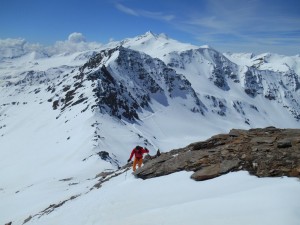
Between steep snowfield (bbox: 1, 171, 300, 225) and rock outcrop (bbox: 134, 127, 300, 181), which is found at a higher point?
rock outcrop (bbox: 134, 127, 300, 181)

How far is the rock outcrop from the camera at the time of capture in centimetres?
1681

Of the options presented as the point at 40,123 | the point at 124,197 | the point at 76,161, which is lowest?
the point at 124,197

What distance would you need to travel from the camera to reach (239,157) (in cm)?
1886

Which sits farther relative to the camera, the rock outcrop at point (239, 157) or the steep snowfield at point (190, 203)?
the rock outcrop at point (239, 157)

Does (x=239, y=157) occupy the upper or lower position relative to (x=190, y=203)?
upper

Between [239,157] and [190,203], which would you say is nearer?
[190,203]

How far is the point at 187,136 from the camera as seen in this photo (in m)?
186

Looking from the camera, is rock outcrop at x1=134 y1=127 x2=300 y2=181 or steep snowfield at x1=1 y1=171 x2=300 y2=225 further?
rock outcrop at x1=134 y1=127 x2=300 y2=181

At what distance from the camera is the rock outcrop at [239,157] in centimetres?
1681

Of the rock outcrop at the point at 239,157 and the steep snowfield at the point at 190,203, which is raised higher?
the rock outcrop at the point at 239,157

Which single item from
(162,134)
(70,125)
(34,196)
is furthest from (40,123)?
(34,196)

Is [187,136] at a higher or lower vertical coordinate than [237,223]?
higher

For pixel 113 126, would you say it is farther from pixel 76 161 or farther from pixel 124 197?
pixel 124 197

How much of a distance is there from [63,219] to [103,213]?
3.24m
